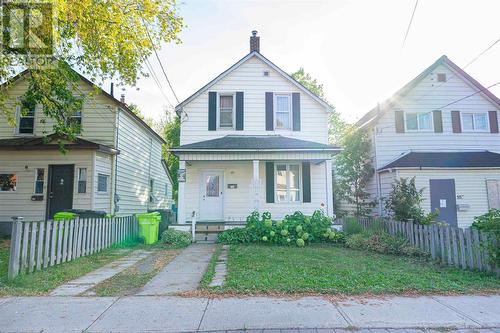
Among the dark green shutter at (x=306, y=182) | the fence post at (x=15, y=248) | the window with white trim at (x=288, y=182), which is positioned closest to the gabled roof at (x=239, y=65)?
the dark green shutter at (x=306, y=182)

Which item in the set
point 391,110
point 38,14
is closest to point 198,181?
point 38,14

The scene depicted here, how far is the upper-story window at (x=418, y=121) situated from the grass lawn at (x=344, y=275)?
899 cm

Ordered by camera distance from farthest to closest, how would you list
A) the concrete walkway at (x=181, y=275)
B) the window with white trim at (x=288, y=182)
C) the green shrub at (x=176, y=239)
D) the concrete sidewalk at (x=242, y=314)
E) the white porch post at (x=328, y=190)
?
the window with white trim at (x=288, y=182) < the white porch post at (x=328, y=190) < the green shrub at (x=176, y=239) < the concrete walkway at (x=181, y=275) < the concrete sidewalk at (x=242, y=314)

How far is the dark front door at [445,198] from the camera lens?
1370 cm

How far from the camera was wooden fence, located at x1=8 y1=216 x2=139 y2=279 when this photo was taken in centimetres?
572

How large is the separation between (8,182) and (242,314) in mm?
12860

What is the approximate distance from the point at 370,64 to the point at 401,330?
9.22 meters

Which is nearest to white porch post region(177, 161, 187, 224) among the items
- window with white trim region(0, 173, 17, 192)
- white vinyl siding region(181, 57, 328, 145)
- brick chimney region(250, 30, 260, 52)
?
white vinyl siding region(181, 57, 328, 145)

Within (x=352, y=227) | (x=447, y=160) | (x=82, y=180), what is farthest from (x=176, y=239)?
(x=447, y=160)

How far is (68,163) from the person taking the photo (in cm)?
1227

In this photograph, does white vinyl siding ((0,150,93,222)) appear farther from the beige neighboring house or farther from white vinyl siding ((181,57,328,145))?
white vinyl siding ((181,57,328,145))

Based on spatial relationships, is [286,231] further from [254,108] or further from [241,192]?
[254,108]

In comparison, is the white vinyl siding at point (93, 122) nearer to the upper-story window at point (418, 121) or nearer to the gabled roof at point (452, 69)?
the gabled roof at point (452, 69)

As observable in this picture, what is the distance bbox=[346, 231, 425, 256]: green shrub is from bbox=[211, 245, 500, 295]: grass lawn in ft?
1.29
